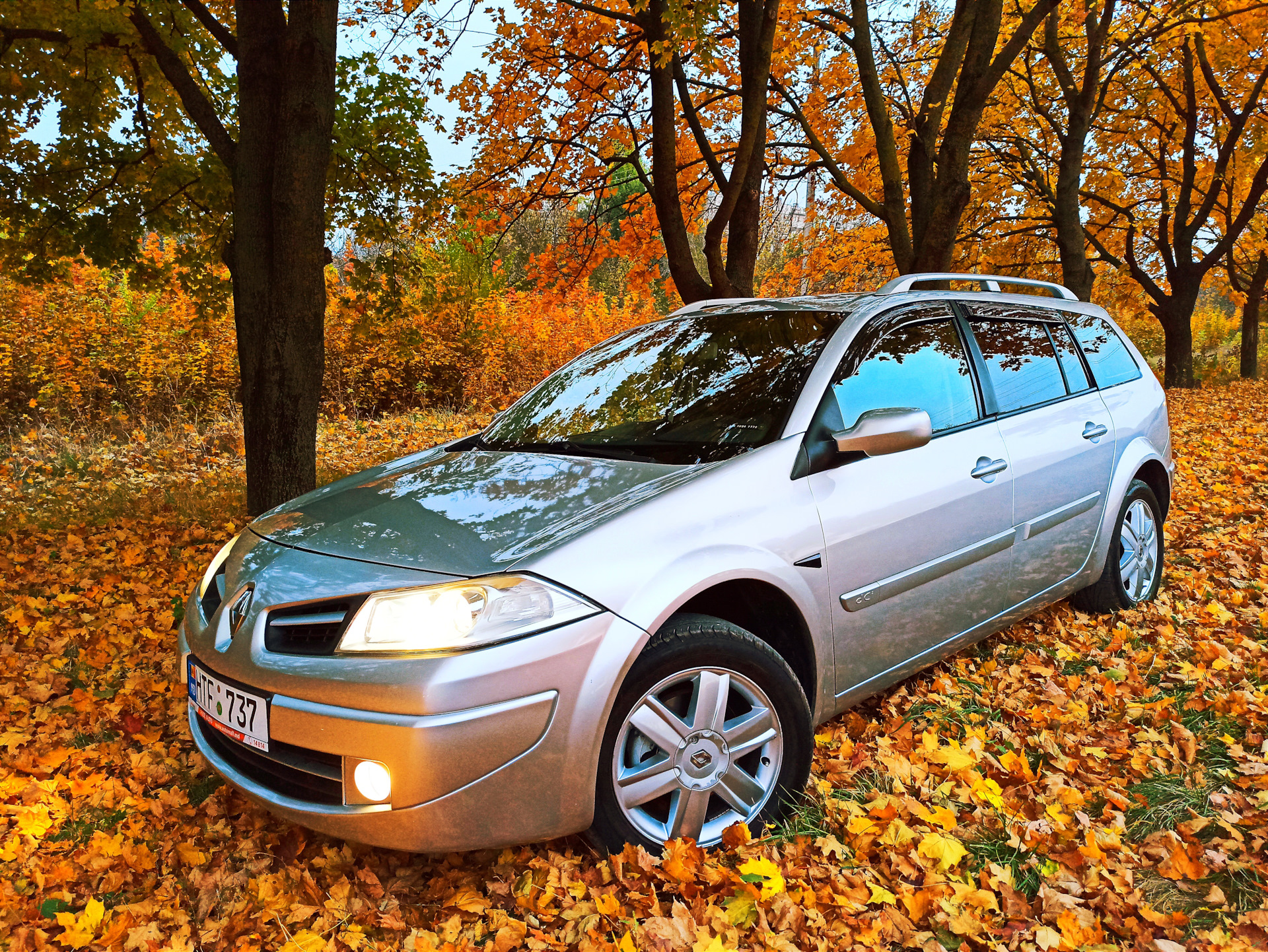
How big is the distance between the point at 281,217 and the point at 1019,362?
13.9 feet

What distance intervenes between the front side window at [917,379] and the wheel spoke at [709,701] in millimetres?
1016

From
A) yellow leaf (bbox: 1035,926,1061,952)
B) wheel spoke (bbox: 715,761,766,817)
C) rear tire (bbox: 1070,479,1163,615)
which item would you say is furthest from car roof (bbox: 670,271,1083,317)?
yellow leaf (bbox: 1035,926,1061,952)

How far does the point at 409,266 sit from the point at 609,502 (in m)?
7.55

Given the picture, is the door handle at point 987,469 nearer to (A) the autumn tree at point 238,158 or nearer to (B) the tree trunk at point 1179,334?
(A) the autumn tree at point 238,158

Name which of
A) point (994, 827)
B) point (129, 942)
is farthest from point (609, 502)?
point (129, 942)

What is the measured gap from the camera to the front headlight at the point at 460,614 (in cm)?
199

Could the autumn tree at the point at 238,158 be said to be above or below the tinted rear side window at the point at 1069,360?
above

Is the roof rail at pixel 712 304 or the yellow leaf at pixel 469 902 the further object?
the roof rail at pixel 712 304

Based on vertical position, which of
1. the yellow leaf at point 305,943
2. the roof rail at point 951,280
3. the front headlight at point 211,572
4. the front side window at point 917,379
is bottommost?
the yellow leaf at point 305,943

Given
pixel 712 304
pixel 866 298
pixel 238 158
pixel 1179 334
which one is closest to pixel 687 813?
pixel 866 298

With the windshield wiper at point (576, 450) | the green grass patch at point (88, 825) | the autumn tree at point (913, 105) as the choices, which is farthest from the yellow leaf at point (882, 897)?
the autumn tree at point (913, 105)

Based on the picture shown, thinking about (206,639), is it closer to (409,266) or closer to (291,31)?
(291,31)

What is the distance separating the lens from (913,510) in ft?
9.37

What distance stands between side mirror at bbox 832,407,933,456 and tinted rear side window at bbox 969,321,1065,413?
1027 mm
